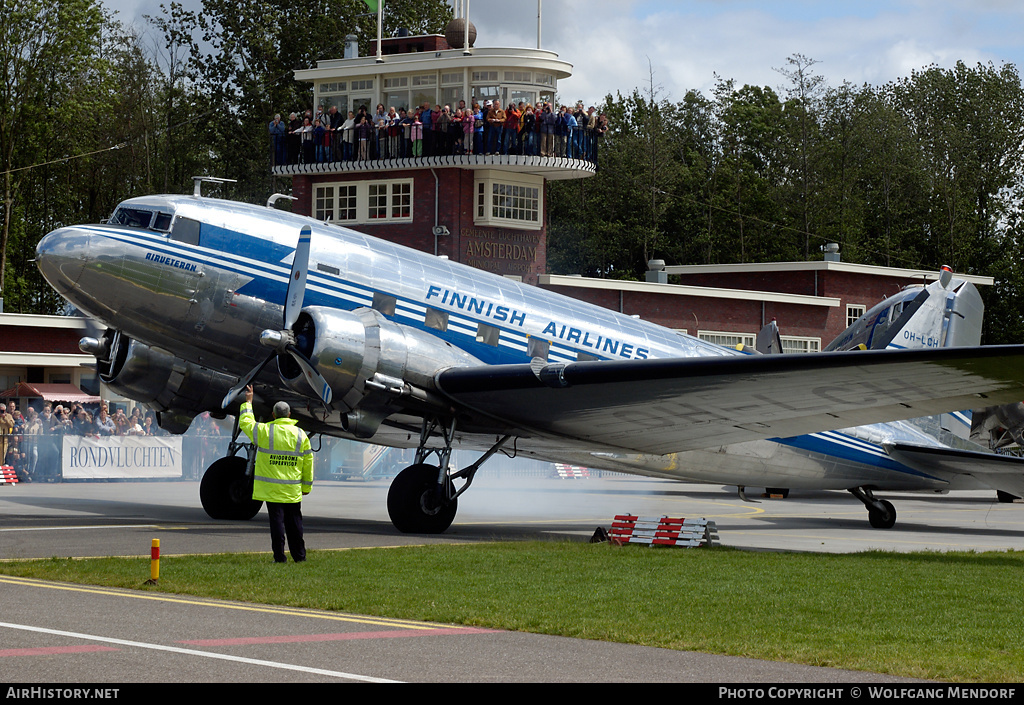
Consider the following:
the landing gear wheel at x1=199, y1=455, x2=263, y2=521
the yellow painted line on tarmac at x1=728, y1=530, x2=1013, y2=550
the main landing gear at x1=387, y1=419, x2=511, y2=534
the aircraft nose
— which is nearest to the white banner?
the landing gear wheel at x1=199, y1=455, x2=263, y2=521

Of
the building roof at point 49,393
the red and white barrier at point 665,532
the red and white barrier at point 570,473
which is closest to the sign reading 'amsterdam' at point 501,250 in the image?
the red and white barrier at point 570,473

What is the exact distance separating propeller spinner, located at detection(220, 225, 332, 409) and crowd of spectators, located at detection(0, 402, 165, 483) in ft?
54.9

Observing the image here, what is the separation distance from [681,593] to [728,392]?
219 inches

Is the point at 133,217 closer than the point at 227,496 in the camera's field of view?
Yes

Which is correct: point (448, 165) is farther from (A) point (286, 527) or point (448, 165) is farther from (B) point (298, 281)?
(A) point (286, 527)

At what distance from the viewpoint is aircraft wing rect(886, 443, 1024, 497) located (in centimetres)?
2220

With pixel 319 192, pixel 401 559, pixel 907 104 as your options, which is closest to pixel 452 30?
pixel 319 192

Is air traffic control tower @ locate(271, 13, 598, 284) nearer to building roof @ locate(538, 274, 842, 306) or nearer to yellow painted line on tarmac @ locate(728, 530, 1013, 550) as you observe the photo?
building roof @ locate(538, 274, 842, 306)

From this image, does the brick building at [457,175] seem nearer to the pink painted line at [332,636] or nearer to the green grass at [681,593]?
the green grass at [681,593]

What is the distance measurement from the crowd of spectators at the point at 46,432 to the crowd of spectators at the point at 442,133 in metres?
15.6

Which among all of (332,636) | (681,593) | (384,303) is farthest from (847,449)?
(332,636)

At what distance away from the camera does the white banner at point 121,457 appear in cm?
3412

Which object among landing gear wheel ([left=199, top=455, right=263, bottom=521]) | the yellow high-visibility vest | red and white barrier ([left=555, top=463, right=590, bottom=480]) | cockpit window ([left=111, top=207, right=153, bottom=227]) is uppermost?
cockpit window ([left=111, top=207, right=153, bottom=227])

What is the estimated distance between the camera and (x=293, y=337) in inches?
710
